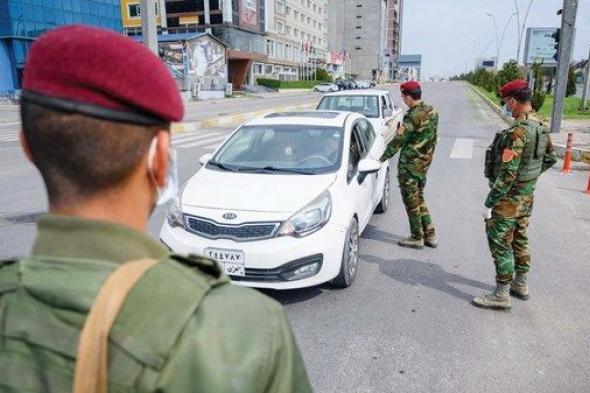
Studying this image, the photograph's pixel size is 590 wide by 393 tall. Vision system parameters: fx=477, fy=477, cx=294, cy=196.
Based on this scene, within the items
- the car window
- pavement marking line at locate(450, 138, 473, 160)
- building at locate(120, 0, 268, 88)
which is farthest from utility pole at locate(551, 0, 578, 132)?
building at locate(120, 0, 268, 88)

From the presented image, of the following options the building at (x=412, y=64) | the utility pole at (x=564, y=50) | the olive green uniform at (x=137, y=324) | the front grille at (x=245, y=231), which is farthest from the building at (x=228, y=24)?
the building at (x=412, y=64)

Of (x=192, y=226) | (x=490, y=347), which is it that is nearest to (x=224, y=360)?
(x=490, y=347)

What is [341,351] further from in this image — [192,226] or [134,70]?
[134,70]

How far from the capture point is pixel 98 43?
0.93 metres

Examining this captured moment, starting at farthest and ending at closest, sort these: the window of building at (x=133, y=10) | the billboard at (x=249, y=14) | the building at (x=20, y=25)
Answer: the billboard at (x=249, y=14)
the window of building at (x=133, y=10)
the building at (x=20, y=25)

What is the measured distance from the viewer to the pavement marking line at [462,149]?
39.9 ft

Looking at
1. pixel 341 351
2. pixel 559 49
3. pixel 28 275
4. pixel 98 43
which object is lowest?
pixel 341 351

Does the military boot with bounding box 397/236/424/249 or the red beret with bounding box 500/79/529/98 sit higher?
the red beret with bounding box 500/79/529/98

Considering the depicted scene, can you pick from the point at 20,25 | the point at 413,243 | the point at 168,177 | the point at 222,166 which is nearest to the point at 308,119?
the point at 222,166

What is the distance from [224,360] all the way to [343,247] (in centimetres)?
338

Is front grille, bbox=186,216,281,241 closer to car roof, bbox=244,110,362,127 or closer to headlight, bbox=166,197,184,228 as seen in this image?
headlight, bbox=166,197,184,228

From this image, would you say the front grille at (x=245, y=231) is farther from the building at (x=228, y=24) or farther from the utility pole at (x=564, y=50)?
the building at (x=228, y=24)

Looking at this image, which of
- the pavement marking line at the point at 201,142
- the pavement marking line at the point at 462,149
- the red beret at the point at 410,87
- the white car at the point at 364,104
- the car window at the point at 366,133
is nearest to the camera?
the red beret at the point at 410,87

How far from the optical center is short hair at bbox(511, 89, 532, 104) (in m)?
3.80
